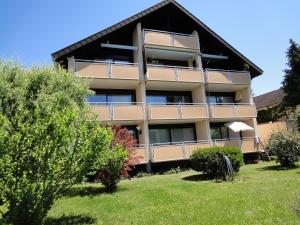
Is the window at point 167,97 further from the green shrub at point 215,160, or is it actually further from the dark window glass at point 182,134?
the green shrub at point 215,160

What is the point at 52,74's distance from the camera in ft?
56.5

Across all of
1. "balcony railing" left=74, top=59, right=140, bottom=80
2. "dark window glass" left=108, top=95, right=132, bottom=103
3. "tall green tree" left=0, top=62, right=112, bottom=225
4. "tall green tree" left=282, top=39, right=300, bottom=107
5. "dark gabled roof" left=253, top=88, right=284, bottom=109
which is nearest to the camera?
"tall green tree" left=0, top=62, right=112, bottom=225

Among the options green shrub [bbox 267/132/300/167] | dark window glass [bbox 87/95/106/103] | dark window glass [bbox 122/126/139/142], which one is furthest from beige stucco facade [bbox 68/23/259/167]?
green shrub [bbox 267/132/300/167]

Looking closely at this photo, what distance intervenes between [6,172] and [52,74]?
11.3 meters

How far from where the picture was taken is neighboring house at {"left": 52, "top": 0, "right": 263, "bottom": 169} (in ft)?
71.7

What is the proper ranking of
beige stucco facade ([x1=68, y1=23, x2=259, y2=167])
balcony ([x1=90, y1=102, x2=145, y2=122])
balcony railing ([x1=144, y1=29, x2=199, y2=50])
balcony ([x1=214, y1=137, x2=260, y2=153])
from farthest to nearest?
1. balcony ([x1=214, y1=137, x2=260, y2=153])
2. balcony railing ([x1=144, y1=29, x2=199, y2=50])
3. beige stucco facade ([x1=68, y1=23, x2=259, y2=167])
4. balcony ([x1=90, y1=102, x2=145, y2=122])

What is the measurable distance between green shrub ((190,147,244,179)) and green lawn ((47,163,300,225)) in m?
1.56

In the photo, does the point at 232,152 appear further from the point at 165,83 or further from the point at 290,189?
the point at 165,83

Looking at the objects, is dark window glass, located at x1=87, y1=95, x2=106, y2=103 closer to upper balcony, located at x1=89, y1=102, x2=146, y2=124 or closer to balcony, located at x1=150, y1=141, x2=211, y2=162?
upper balcony, located at x1=89, y1=102, x2=146, y2=124

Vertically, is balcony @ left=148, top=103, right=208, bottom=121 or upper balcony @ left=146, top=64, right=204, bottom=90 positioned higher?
upper balcony @ left=146, top=64, right=204, bottom=90

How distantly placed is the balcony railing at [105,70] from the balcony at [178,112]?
2787 millimetres

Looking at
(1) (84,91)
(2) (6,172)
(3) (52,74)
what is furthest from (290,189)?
(3) (52,74)

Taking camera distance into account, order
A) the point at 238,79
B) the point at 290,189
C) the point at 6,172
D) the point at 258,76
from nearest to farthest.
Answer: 1. the point at 6,172
2. the point at 290,189
3. the point at 238,79
4. the point at 258,76

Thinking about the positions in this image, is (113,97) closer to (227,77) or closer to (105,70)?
(105,70)
